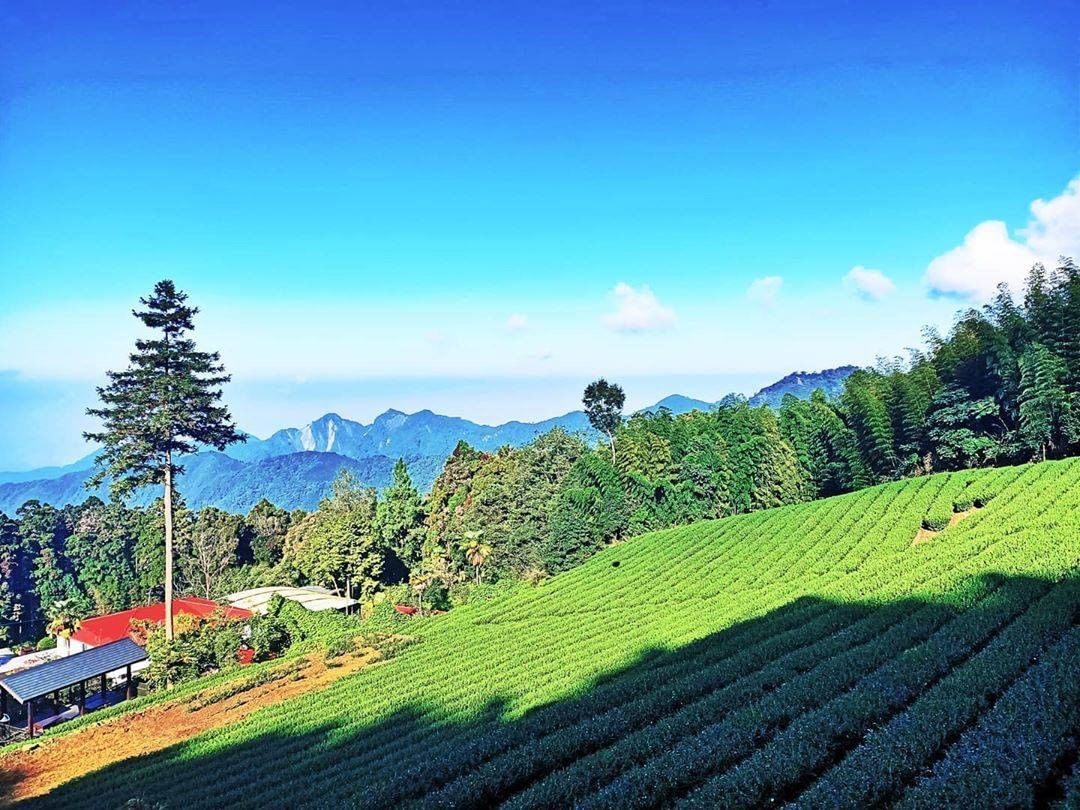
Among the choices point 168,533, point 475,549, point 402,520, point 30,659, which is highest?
point 168,533

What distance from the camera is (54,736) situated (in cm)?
2269

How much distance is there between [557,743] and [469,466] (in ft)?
184

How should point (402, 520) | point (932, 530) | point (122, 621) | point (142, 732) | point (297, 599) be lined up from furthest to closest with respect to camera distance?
point (402, 520)
point (297, 599)
point (122, 621)
point (932, 530)
point (142, 732)

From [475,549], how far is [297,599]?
15596 mm

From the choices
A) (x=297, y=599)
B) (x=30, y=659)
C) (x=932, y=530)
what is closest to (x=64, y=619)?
(x=30, y=659)

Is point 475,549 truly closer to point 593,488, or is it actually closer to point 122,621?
point 593,488

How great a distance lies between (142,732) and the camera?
21359 mm

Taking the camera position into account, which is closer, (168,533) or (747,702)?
(747,702)

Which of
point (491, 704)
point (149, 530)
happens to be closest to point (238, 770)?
point (491, 704)

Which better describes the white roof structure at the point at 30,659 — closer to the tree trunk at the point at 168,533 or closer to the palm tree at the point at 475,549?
the tree trunk at the point at 168,533

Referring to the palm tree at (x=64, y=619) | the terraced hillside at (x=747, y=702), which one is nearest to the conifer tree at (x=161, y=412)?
the terraced hillside at (x=747, y=702)

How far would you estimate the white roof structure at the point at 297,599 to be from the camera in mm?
44125

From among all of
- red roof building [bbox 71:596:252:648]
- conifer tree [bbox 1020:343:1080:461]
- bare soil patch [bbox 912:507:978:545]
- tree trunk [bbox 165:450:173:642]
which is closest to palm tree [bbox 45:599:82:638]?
red roof building [bbox 71:596:252:648]

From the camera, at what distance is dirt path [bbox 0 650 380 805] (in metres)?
18.3
